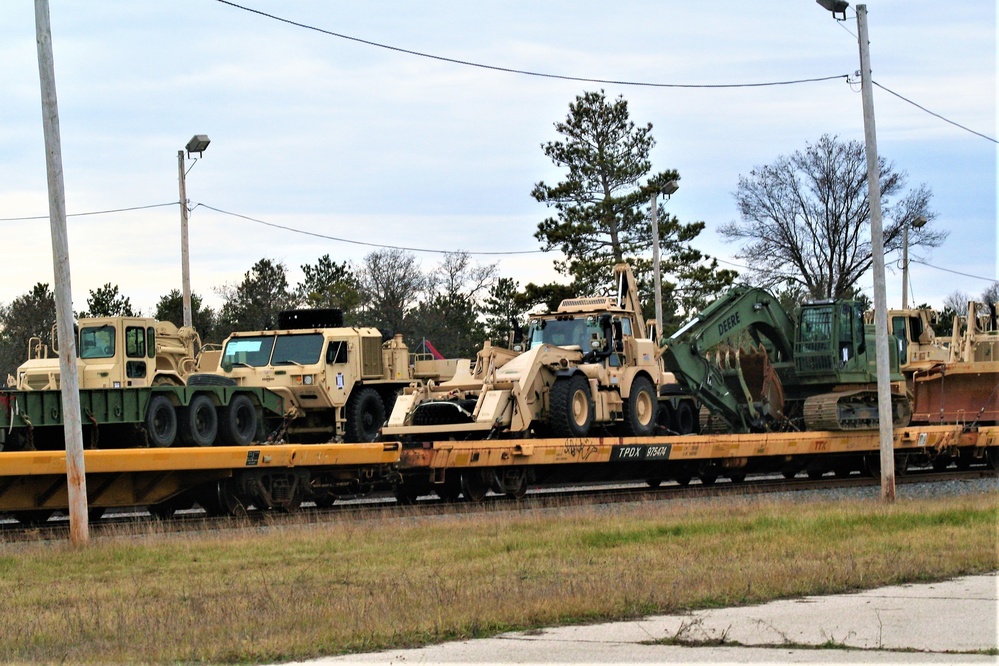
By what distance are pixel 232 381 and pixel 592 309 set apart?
6.50 meters

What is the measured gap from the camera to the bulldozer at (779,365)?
26141 mm

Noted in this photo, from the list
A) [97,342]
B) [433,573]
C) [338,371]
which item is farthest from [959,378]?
[433,573]

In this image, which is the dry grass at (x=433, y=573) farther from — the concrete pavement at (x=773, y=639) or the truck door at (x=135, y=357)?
the truck door at (x=135, y=357)

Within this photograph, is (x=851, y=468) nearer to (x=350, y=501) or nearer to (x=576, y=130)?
(x=350, y=501)

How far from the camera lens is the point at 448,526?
1594 centimetres

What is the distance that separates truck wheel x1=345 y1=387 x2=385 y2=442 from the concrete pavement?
55.7 feet

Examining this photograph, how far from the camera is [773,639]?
8477mm

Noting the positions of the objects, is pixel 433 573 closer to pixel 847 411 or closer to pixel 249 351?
pixel 249 351

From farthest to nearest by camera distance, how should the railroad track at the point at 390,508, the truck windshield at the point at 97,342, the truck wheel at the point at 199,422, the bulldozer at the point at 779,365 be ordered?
the bulldozer at the point at 779,365, the truck windshield at the point at 97,342, the truck wheel at the point at 199,422, the railroad track at the point at 390,508

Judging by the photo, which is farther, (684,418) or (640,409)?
(684,418)

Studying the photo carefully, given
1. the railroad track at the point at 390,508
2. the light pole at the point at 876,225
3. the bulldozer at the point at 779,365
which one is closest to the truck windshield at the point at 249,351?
the railroad track at the point at 390,508

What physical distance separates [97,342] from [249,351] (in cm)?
276

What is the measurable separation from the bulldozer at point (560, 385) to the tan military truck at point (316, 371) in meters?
3.45

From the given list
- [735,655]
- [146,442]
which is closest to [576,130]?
[146,442]
